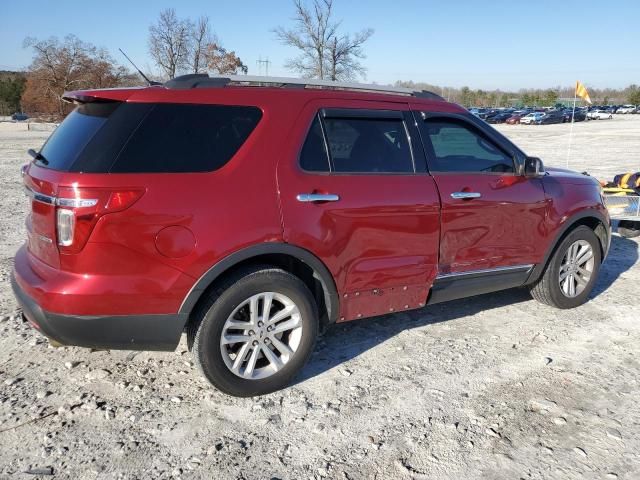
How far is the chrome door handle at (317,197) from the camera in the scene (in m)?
3.26

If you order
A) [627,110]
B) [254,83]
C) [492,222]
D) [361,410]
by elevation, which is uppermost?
[627,110]

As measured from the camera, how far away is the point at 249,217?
3.08m

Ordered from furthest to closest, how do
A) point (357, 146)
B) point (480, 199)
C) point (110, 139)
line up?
point (480, 199) < point (357, 146) < point (110, 139)

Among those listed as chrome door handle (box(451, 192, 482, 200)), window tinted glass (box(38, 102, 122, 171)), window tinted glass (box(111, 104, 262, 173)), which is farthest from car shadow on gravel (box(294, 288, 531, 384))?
window tinted glass (box(38, 102, 122, 171))

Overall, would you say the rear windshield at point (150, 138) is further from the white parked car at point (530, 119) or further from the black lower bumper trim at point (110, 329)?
the white parked car at point (530, 119)

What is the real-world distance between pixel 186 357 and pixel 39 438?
1.12 meters

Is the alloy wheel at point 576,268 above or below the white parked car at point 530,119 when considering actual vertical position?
below

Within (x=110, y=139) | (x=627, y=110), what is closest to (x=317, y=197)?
(x=110, y=139)

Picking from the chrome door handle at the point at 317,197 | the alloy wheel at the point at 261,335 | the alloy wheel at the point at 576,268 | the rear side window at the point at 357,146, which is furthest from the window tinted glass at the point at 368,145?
the alloy wheel at the point at 576,268

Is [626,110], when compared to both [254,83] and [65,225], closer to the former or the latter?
[254,83]

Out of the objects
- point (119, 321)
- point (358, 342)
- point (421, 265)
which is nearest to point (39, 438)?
point (119, 321)

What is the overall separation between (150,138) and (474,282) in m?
2.63

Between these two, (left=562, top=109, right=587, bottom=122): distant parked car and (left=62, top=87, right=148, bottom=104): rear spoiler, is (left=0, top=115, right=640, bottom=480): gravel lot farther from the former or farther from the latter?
(left=562, top=109, right=587, bottom=122): distant parked car

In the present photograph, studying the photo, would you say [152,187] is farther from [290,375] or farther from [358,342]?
[358,342]
